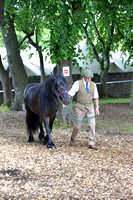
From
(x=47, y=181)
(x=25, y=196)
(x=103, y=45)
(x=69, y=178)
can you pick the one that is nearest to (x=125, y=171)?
(x=69, y=178)

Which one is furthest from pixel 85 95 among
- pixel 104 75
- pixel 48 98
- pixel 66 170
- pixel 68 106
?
pixel 104 75

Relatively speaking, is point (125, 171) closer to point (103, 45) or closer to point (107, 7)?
point (107, 7)

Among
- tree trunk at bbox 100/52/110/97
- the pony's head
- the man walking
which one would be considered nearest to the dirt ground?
the man walking

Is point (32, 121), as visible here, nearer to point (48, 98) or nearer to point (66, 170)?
point (48, 98)

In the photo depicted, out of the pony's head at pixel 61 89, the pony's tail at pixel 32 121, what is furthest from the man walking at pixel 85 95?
the pony's tail at pixel 32 121

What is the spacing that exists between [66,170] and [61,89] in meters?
1.73

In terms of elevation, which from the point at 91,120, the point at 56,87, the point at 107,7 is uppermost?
the point at 107,7

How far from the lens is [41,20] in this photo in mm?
8797

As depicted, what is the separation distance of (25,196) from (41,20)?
636 cm

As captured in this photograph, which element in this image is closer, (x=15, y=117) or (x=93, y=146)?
(x=93, y=146)

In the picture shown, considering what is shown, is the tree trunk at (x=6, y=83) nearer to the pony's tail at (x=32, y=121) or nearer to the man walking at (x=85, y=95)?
the pony's tail at (x=32, y=121)

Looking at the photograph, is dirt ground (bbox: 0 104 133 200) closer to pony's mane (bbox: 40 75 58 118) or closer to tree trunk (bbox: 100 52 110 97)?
pony's mane (bbox: 40 75 58 118)

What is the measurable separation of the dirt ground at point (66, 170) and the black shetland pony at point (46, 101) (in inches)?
16.6

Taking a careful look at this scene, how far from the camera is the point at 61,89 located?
576 cm
